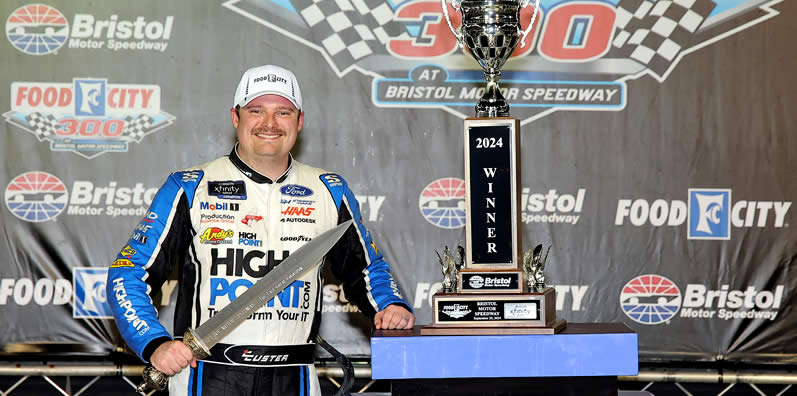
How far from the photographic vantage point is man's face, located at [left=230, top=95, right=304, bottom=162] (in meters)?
2.38

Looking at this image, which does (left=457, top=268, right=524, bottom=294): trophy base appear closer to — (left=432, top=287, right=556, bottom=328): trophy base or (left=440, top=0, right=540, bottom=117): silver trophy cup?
(left=432, top=287, right=556, bottom=328): trophy base

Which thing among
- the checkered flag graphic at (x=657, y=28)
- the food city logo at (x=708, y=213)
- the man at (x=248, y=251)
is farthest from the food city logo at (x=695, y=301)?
the man at (x=248, y=251)

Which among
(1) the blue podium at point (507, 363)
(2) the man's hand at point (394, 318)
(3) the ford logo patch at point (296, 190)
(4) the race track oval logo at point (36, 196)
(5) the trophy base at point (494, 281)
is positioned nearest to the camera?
(1) the blue podium at point (507, 363)

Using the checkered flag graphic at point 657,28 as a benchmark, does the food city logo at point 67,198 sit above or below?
below

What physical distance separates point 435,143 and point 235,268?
4.97 ft

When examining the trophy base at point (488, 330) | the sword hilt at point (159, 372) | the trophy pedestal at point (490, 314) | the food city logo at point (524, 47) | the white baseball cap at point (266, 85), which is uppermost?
the food city logo at point (524, 47)

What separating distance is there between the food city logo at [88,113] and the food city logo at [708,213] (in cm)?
201

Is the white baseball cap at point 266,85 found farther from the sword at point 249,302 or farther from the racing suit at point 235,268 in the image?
the sword at point 249,302

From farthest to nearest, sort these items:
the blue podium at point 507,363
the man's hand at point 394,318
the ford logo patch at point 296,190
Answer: the ford logo patch at point 296,190, the man's hand at point 394,318, the blue podium at point 507,363

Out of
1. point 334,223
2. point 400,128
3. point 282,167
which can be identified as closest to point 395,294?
point 334,223

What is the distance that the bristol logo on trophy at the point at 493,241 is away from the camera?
2137 mm

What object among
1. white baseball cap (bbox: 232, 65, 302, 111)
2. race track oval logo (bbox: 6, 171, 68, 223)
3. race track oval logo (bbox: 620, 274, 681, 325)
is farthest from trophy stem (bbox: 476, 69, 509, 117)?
race track oval logo (bbox: 6, 171, 68, 223)

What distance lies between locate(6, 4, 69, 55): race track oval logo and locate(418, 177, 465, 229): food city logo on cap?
1637mm

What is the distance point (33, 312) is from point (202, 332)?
1.86 m
